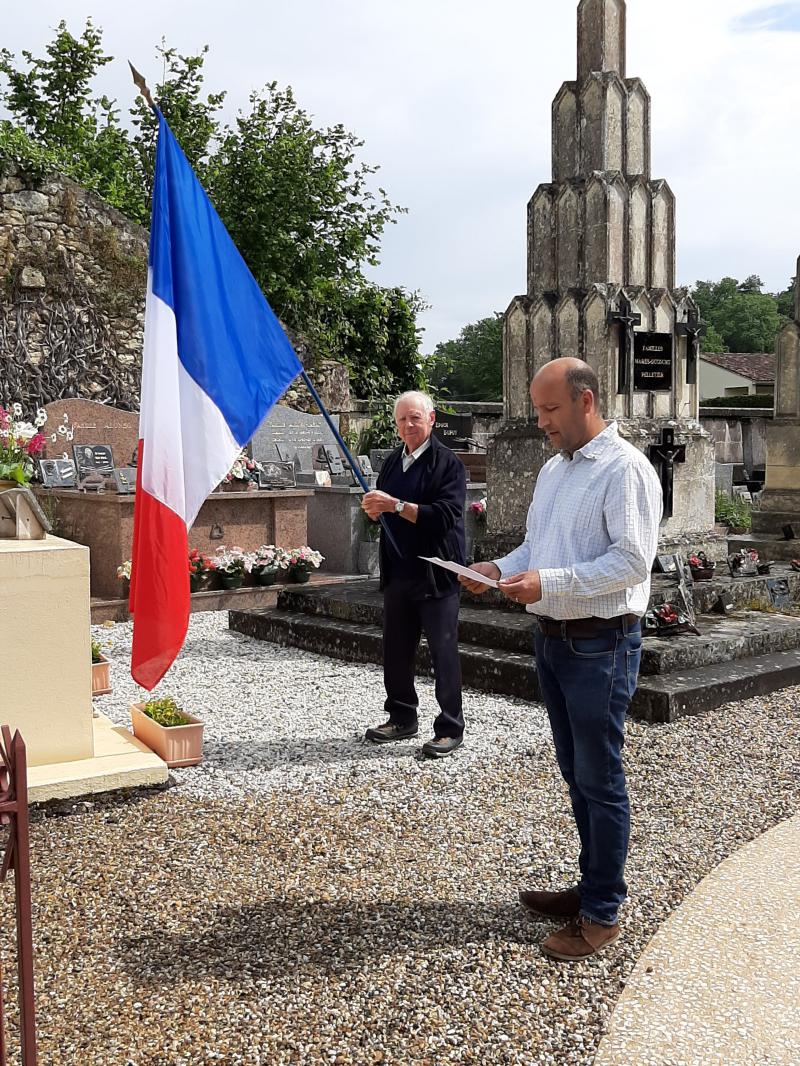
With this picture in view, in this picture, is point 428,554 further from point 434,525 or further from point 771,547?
point 771,547

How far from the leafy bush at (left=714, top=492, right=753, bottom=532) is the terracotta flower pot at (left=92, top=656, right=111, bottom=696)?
38.8 feet

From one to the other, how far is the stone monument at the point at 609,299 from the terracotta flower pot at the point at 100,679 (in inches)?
142

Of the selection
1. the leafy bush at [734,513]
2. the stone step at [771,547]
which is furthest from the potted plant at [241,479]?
the leafy bush at [734,513]

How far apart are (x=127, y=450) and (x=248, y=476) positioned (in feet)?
8.22

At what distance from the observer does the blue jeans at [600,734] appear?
3.17 meters

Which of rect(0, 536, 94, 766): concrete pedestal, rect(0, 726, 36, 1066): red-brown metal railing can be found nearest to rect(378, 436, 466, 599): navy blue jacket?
rect(0, 536, 94, 766): concrete pedestal

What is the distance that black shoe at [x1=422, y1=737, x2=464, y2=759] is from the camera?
211 inches

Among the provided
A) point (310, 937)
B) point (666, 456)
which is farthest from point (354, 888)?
point (666, 456)

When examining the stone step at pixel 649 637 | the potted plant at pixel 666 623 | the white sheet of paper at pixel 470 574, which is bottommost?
the stone step at pixel 649 637

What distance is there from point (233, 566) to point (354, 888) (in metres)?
6.91

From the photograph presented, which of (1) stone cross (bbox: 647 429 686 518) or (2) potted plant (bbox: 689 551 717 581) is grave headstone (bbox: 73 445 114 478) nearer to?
(1) stone cross (bbox: 647 429 686 518)

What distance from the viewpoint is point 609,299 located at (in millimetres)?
8477

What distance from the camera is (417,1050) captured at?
273 cm

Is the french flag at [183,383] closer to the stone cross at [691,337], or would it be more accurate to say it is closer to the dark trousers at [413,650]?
the dark trousers at [413,650]
